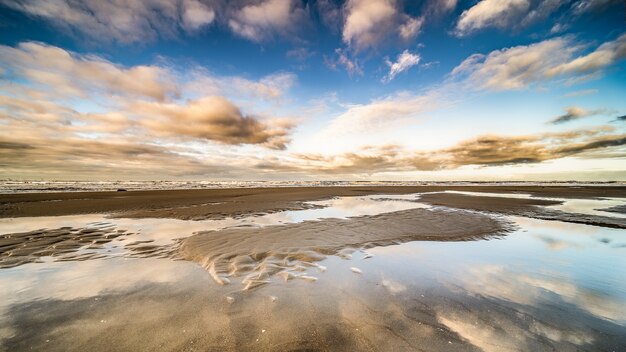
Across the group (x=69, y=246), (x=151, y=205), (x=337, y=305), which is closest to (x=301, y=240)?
(x=337, y=305)

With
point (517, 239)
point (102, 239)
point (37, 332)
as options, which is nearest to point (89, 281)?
point (37, 332)

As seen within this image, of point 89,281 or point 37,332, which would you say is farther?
point 89,281

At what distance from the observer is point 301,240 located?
28.4ft

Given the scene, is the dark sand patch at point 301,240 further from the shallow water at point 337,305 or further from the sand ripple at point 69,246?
the sand ripple at point 69,246

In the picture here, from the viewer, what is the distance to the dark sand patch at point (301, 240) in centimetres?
600

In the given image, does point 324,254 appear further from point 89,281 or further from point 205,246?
point 89,281

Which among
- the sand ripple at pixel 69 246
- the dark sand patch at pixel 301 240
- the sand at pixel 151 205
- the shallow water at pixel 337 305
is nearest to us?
the shallow water at pixel 337 305

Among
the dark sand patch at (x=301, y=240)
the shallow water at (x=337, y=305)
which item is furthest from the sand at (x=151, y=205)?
the shallow water at (x=337, y=305)

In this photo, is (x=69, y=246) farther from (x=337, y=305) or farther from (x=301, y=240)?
(x=337, y=305)

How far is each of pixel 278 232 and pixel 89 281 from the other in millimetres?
5758

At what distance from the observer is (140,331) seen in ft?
11.2

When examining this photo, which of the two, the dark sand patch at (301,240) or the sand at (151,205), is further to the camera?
the sand at (151,205)

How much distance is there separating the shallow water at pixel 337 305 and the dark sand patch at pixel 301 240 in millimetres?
488

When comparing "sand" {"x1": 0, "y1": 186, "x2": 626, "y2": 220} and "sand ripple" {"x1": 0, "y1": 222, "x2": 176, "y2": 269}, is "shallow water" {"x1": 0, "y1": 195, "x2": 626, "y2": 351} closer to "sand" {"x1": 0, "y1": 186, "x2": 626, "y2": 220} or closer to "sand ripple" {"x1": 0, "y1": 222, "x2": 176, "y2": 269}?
"sand ripple" {"x1": 0, "y1": 222, "x2": 176, "y2": 269}
